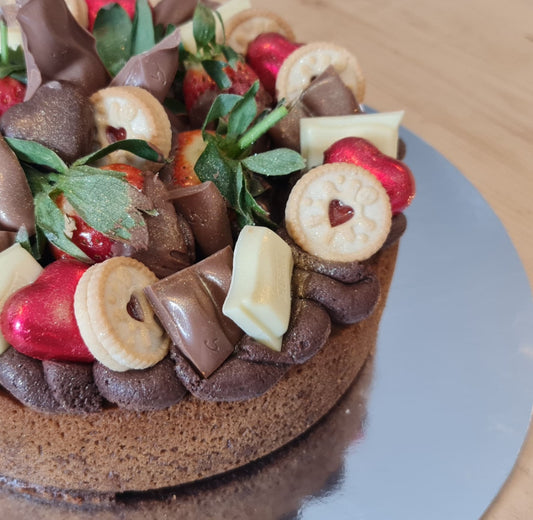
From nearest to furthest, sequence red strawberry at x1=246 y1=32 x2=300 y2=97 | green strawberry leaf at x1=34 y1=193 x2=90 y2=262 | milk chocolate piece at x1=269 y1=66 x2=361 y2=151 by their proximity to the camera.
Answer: green strawberry leaf at x1=34 y1=193 x2=90 y2=262 < milk chocolate piece at x1=269 y1=66 x2=361 y2=151 < red strawberry at x1=246 y1=32 x2=300 y2=97

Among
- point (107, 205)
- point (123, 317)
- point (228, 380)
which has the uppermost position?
point (107, 205)

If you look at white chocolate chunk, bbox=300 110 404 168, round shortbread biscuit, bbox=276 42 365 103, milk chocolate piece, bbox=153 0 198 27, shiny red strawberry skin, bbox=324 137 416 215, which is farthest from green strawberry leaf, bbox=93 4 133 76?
shiny red strawberry skin, bbox=324 137 416 215

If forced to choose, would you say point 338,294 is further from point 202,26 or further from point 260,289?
point 202,26

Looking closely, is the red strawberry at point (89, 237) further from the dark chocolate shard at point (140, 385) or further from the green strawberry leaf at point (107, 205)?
the dark chocolate shard at point (140, 385)

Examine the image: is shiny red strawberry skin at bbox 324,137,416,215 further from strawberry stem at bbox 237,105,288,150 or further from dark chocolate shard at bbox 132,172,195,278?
dark chocolate shard at bbox 132,172,195,278

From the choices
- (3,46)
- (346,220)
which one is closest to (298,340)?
(346,220)

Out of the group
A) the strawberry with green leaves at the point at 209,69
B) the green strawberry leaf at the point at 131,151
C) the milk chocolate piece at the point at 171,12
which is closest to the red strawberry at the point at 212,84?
the strawberry with green leaves at the point at 209,69

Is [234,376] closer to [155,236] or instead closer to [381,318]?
[155,236]
